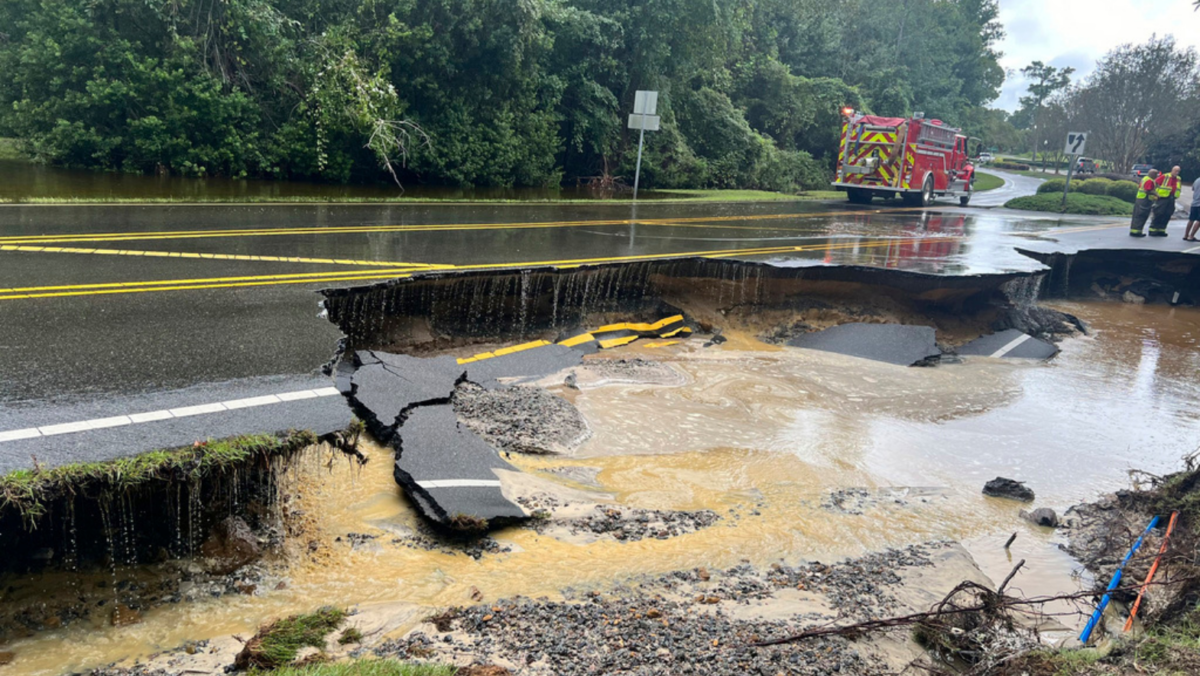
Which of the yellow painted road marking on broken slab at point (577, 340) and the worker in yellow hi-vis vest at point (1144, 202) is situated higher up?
the worker in yellow hi-vis vest at point (1144, 202)

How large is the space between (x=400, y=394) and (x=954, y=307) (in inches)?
370

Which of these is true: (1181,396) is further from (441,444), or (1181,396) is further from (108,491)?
(108,491)

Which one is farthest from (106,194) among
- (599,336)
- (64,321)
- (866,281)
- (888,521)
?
(888,521)

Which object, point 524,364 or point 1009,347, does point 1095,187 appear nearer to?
point 1009,347

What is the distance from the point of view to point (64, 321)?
6.54 meters

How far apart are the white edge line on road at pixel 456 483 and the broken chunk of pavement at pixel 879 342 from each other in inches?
253

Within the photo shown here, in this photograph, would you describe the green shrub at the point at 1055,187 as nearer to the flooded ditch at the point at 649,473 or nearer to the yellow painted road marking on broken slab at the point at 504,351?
the flooded ditch at the point at 649,473

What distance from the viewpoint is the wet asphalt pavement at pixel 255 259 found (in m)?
5.66

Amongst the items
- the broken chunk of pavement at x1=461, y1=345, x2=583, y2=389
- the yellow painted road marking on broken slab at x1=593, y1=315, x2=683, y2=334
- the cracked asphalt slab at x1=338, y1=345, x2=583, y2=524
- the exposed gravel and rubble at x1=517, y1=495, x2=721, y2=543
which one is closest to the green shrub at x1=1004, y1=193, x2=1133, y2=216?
the yellow painted road marking on broken slab at x1=593, y1=315, x2=683, y2=334

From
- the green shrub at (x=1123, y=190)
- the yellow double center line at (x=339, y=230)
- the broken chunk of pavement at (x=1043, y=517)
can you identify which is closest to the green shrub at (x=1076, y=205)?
the green shrub at (x=1123, y=190)

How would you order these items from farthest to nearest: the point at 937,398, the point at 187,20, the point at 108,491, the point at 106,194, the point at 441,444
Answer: the point at 187,20 < the point at 106,194 < the point at 937,398 < the point at 441,444 < the point at 108,491

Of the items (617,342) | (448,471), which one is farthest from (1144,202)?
(448,471)

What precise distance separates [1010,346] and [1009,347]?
46 millimetres

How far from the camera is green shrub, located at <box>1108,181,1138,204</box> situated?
33375mm
